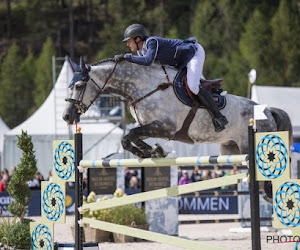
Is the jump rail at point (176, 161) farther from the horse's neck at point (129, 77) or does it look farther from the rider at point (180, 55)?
the rider at point (180, 55)

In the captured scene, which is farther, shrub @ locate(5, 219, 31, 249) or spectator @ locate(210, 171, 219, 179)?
spectator @ locate(210, 171, 219, 179)

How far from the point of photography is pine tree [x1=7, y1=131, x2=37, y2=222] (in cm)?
743

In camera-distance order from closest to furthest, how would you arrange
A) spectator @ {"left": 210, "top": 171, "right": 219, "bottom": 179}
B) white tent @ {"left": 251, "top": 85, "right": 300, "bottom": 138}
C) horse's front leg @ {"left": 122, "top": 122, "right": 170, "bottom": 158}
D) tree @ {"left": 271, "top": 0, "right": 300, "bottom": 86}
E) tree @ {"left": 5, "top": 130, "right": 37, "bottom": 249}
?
horse's front leg @ {"left": 122, "top": 122, "right": 170, "bottom": 158} → tree @ {"left": 5, "top": 130, "right": 37, "bottom": 249} → spectator @ {"left": 210, "top": 171, "right": 219, "bottom": 179} → white tent @ {"left": 251, "top": 85, "right": 300, "bottom": 138} → tree @ {"left": 271, "top": 0, "right": 300, "bottom": 86}

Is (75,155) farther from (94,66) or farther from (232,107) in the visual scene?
(232,107)

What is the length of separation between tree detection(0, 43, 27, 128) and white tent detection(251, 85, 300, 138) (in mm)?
19817

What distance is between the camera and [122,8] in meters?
42.1

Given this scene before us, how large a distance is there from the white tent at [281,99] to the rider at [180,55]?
10588mm

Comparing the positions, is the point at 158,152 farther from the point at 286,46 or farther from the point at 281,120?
the point at 286,46

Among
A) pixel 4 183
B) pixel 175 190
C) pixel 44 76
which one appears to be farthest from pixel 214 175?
pixel 44 76

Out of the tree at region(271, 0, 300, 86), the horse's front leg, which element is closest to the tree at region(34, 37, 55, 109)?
the tree at region(271, 0, 300, 86)

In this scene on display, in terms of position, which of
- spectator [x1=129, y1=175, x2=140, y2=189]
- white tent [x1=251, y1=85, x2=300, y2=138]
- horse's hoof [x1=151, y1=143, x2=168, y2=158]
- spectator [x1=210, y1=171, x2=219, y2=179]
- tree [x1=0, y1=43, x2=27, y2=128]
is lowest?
spectator [x1=129, y1=175, x2=140, y2=189]

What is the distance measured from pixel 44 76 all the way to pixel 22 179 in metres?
28.0

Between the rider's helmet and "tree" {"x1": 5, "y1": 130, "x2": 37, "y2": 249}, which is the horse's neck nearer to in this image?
the rider's helmet

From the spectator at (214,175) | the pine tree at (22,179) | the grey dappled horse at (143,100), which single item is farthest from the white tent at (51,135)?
the grey dappled horse at (143,100)
